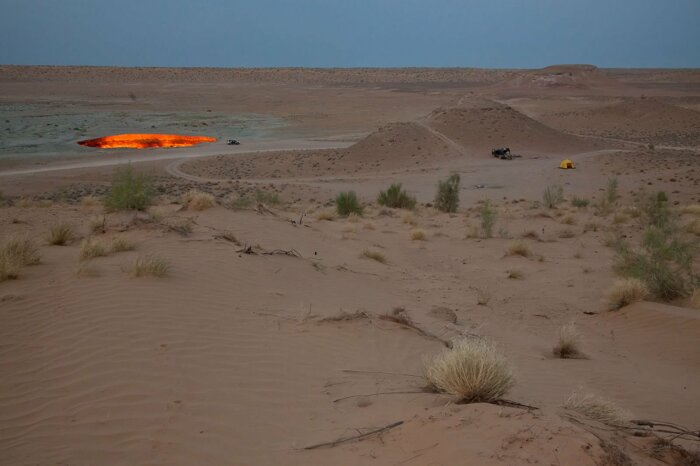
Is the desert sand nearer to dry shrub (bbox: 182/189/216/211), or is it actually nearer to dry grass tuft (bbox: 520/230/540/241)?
dry shrub (bbox: 182/189/216/211)

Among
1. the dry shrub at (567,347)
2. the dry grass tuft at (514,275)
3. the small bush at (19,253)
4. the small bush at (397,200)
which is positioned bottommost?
the small bush at (397,200)

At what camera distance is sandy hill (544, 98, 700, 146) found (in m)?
48.4

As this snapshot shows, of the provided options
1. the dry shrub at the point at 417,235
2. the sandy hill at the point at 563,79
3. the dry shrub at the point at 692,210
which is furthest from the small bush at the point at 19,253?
the sandy hill at the point at 563,79

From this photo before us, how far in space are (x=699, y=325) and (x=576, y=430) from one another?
5.55m

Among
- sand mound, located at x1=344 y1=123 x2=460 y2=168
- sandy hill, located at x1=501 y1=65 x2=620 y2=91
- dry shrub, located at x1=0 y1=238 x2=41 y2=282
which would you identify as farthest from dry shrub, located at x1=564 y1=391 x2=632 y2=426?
sandy hill, located at x1=501 y1=65 x2=620 y2=91

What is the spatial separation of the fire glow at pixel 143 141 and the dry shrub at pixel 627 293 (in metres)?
35.4

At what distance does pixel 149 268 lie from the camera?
26.3 ft

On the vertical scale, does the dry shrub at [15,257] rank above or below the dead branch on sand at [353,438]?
above

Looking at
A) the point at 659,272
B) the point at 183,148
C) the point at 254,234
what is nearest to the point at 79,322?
the point at 254,234

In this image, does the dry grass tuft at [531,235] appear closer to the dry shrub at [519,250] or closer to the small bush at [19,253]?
the dry shrub at [519,250]

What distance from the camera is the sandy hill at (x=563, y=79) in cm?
8794

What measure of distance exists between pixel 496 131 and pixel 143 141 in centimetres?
2341

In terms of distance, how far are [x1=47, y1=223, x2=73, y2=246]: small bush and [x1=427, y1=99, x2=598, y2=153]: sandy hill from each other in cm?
3056

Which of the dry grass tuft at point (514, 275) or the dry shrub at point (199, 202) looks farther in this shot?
the dry shrub at point (199, 202)
